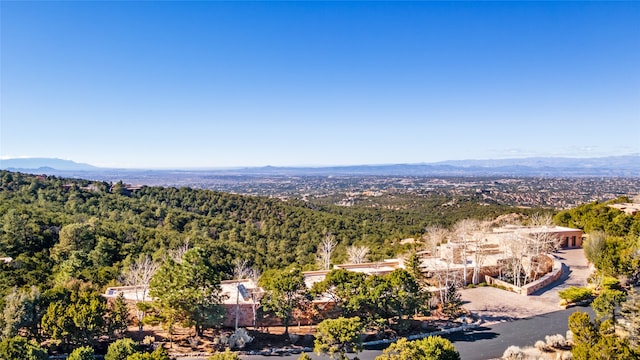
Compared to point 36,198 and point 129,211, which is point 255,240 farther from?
point 36,198

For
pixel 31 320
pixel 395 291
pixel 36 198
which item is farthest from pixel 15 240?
pixel 395 291

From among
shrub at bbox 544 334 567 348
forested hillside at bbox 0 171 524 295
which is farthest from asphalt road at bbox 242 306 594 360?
forested hillside at bbox 0 171 524 295

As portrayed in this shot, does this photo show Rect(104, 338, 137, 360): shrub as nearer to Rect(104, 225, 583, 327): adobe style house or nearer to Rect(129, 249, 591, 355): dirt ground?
Rect(129, 249, 591, 355): dirt ground

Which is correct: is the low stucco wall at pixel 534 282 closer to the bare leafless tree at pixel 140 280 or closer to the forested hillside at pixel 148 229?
the forested hillside at pixel 148 229

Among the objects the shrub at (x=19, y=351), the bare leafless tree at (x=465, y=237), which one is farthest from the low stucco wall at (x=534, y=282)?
the shrub at (x=19, y=351)

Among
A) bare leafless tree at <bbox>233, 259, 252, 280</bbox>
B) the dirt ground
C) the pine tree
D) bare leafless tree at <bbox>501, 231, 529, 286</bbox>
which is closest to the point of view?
the dirt ground
